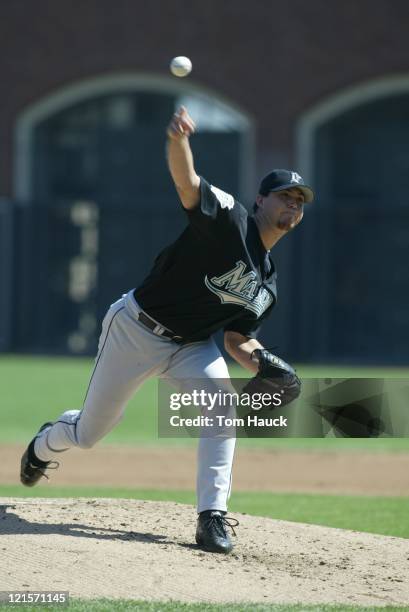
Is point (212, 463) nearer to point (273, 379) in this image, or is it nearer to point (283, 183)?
point (273, 379)

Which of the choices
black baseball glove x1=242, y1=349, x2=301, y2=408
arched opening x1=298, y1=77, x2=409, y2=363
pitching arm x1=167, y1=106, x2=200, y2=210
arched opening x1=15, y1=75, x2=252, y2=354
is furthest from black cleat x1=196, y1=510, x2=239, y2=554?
arched opening x1=15, y1=75, x2=252, y2=354

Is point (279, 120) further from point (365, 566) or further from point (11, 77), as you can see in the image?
point (365, 566)

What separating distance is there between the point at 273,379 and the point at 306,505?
2.39 m

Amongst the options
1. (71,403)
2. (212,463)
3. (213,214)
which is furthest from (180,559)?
(71,403)

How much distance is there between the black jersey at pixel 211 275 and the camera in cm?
513

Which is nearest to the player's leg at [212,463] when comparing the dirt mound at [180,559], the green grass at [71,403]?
the dirt mound at [180,559]

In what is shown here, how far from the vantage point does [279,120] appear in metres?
20.7

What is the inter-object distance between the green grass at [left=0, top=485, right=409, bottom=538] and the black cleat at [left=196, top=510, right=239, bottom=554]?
151 centimetres

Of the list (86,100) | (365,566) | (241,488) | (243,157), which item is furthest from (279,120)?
(365,566)

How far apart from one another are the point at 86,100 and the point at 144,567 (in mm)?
17475

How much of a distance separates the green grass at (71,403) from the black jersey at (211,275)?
5380 mm

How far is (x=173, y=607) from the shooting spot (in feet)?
14.2

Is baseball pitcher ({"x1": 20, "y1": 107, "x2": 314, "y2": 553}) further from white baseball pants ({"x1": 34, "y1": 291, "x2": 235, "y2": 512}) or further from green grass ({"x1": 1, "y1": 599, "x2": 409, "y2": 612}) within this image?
green grass ({"x1": 1, "y1": 599, "x2": 409, "y2": 612})

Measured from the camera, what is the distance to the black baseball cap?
535 centimetres
